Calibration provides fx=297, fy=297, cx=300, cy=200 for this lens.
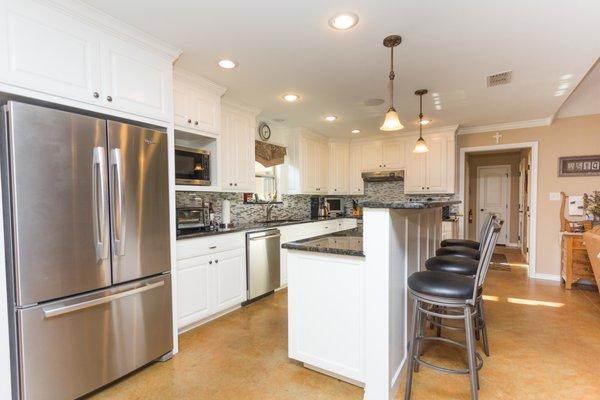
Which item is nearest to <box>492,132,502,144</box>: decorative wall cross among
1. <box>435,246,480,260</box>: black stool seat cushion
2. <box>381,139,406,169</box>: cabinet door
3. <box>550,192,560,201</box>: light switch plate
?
<box>550,192,560,201</box>: light switch plate

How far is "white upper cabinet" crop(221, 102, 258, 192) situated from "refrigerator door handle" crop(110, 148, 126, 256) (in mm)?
1439

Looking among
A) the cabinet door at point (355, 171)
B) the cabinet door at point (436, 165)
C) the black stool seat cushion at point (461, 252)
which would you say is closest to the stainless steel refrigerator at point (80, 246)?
the black stool seat cushion at point (461, 252)

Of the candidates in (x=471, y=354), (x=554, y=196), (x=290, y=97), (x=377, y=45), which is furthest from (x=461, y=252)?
(x=554, y=196)

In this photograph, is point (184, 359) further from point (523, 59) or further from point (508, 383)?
point (523, 59)

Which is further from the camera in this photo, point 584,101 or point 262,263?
point 584,101

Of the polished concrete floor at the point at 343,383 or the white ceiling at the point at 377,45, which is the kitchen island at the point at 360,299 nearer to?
the polished concrete floor at the point at 343,383

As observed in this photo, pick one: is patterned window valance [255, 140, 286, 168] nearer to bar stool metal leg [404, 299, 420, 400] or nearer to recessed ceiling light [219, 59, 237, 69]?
recessed ceiling light [219, 59, 237, 69]

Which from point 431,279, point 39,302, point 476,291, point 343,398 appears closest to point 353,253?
point 431,279

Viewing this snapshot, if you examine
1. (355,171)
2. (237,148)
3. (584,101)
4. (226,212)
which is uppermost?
(584,101)

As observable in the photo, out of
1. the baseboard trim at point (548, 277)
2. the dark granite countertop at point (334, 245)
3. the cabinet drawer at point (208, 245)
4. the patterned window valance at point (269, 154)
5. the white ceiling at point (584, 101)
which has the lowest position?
the baseboard trim at point (548, 277)

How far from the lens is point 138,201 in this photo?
2086 mm

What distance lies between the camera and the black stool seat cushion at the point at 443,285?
167cm

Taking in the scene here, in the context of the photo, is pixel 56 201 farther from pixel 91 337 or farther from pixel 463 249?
pixel 463 249

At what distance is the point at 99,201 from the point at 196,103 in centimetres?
145
